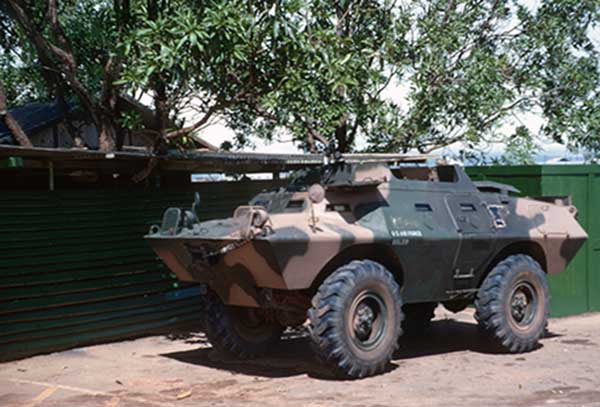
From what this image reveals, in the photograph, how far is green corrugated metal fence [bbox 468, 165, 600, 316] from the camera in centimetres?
1186

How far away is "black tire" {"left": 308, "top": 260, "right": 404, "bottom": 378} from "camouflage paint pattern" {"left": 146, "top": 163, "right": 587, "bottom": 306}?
0.73 ft

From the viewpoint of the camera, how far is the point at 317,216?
8516 mm

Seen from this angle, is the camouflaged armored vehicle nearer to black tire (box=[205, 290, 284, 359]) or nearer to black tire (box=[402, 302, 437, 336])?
black tire (box=[205, 290, 284, 359])

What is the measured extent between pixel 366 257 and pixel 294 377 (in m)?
1.40

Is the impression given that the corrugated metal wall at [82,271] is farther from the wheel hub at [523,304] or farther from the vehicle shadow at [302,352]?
the wheel hub at [523,304]

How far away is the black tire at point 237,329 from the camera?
9.26 meters

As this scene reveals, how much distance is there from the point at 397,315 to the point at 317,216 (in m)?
1.28

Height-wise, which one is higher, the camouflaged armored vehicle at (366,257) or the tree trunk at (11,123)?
the tree trunk at (11,123)

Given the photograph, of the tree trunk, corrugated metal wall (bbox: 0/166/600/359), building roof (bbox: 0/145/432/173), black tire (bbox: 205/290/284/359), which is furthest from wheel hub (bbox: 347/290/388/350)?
the tree trunk

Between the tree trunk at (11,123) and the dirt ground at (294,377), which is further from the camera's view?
the tree trunk at (11,123)

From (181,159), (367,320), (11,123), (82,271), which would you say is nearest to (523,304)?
(367,320)

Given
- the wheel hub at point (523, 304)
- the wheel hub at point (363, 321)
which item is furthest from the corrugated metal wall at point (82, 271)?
the wheel hub at point (523, 304)

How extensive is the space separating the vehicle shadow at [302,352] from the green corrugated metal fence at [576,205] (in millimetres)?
1288

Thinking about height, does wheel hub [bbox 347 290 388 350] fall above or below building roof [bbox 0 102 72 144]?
below
